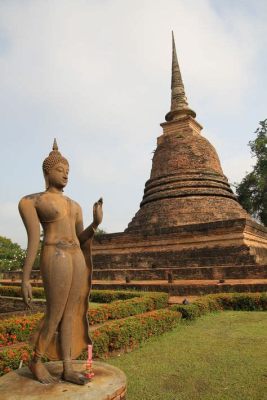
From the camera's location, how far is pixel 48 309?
3430 mm

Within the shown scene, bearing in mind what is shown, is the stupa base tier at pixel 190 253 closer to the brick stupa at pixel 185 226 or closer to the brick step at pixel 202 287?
the brick stupa at pixel 185 226

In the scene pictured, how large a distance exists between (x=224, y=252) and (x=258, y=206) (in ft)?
62.5

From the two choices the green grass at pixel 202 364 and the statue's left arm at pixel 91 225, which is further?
the green grass at pixel 202 364

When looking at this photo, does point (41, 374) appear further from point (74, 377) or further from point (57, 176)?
point (57, 176)

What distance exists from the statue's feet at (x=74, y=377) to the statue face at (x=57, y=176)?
1905 mm

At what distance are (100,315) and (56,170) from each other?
5.96 m

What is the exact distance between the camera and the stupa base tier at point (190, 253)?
1384 centimetres

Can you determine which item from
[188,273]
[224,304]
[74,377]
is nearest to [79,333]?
[74,377]

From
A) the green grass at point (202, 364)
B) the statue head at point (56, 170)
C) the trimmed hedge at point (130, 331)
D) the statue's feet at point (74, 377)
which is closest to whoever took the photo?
the statue's feet at point (74, 377)

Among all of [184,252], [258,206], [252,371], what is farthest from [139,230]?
[258,206]

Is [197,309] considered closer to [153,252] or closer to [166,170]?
[153,252]

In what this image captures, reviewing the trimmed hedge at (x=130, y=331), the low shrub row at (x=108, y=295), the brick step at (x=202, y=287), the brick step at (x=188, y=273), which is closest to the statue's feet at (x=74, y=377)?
the trimmed hedge at (x=130, y=331)

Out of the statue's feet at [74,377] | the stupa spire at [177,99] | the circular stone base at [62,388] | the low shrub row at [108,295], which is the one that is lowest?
the circular stone base at [62,388]

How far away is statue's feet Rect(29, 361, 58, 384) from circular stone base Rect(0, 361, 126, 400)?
0.04m
